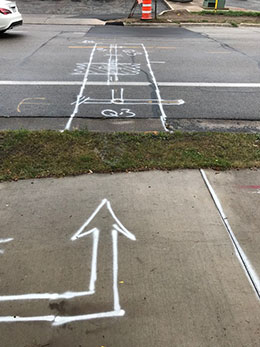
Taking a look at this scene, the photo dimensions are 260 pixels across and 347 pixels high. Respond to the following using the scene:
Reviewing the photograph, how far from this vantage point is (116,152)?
16.8 ft

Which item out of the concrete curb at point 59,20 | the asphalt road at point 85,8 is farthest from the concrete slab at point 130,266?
the asphalt road at point 85,8

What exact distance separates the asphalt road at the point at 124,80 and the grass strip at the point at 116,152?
24.9 inches

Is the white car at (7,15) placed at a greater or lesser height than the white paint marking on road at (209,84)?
greater

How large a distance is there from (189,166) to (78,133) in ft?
6.64

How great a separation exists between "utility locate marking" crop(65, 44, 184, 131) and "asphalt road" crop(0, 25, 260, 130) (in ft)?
0.07

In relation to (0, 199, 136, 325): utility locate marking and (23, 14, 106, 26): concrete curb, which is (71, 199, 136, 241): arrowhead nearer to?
(0, 199, 136, 325): utility locate marking

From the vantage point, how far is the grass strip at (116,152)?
4.72m

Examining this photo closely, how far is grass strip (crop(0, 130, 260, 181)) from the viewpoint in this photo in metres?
4.72

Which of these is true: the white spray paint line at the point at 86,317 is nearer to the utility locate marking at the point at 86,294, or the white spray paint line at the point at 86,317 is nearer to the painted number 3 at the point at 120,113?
the utility locate marking at the point at 86,294

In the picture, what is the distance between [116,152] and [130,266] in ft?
7.69

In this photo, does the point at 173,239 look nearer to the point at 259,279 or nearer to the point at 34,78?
the point at 259,279

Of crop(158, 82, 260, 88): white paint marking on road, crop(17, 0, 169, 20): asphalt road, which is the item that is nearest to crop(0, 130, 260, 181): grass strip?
crop(158, 82, 260, 88): white paint marking on road

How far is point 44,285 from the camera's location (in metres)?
2.92

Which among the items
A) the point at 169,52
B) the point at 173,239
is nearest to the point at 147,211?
the point at 173,239
